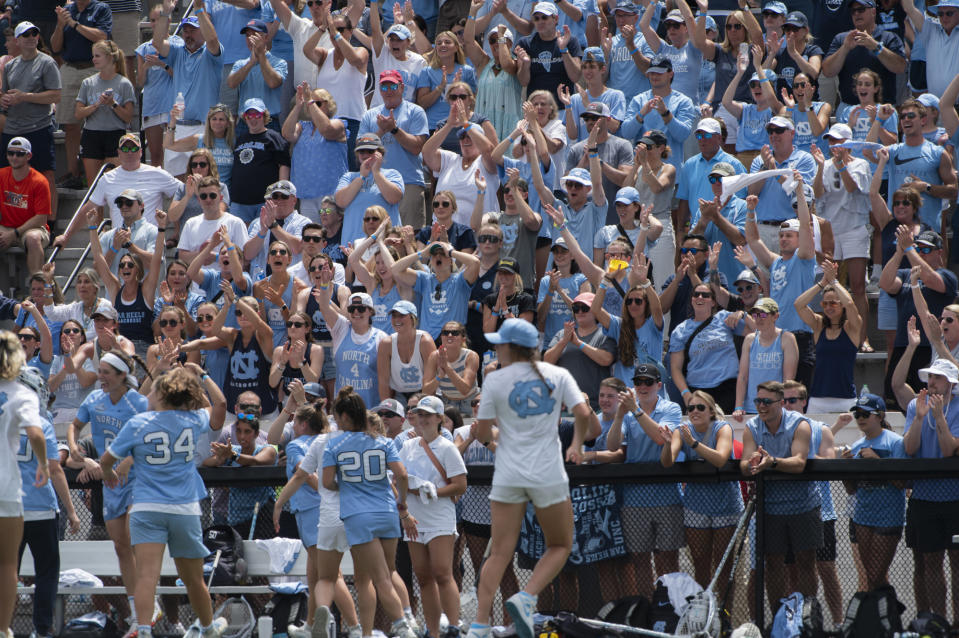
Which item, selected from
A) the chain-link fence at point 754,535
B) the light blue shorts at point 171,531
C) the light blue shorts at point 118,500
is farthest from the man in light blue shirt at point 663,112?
the light blue shorts at point 171,531

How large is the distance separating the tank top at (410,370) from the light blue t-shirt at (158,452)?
3373mm

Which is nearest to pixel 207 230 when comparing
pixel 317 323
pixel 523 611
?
pixel 317 323

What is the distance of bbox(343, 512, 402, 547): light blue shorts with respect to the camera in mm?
9180

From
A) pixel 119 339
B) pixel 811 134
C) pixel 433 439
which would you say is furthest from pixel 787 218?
pixel 119 339

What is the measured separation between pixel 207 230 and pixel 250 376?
2.15 metres

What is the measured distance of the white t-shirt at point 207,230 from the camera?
14156 mm

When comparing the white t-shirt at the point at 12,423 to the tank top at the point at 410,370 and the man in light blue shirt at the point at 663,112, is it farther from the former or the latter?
the man in light blue shirt at the point at 663,112

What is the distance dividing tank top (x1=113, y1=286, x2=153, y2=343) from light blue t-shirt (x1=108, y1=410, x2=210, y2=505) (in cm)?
460

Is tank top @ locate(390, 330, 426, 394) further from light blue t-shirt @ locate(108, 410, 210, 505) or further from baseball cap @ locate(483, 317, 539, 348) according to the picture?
baseball cap @ locate(483, 317, 539, 348)

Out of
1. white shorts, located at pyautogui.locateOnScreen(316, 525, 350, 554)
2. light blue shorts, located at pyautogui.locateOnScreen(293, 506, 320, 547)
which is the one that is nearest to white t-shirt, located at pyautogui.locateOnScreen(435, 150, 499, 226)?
light blue shorts, located at pyautogui.locateOnScreen(293, 506, 320, 547)

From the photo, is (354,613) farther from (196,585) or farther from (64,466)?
(64,466)

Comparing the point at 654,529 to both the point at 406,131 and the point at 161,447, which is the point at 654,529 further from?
the point at 406,131

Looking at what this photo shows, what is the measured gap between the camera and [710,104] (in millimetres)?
15883

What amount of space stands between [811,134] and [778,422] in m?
5.51
